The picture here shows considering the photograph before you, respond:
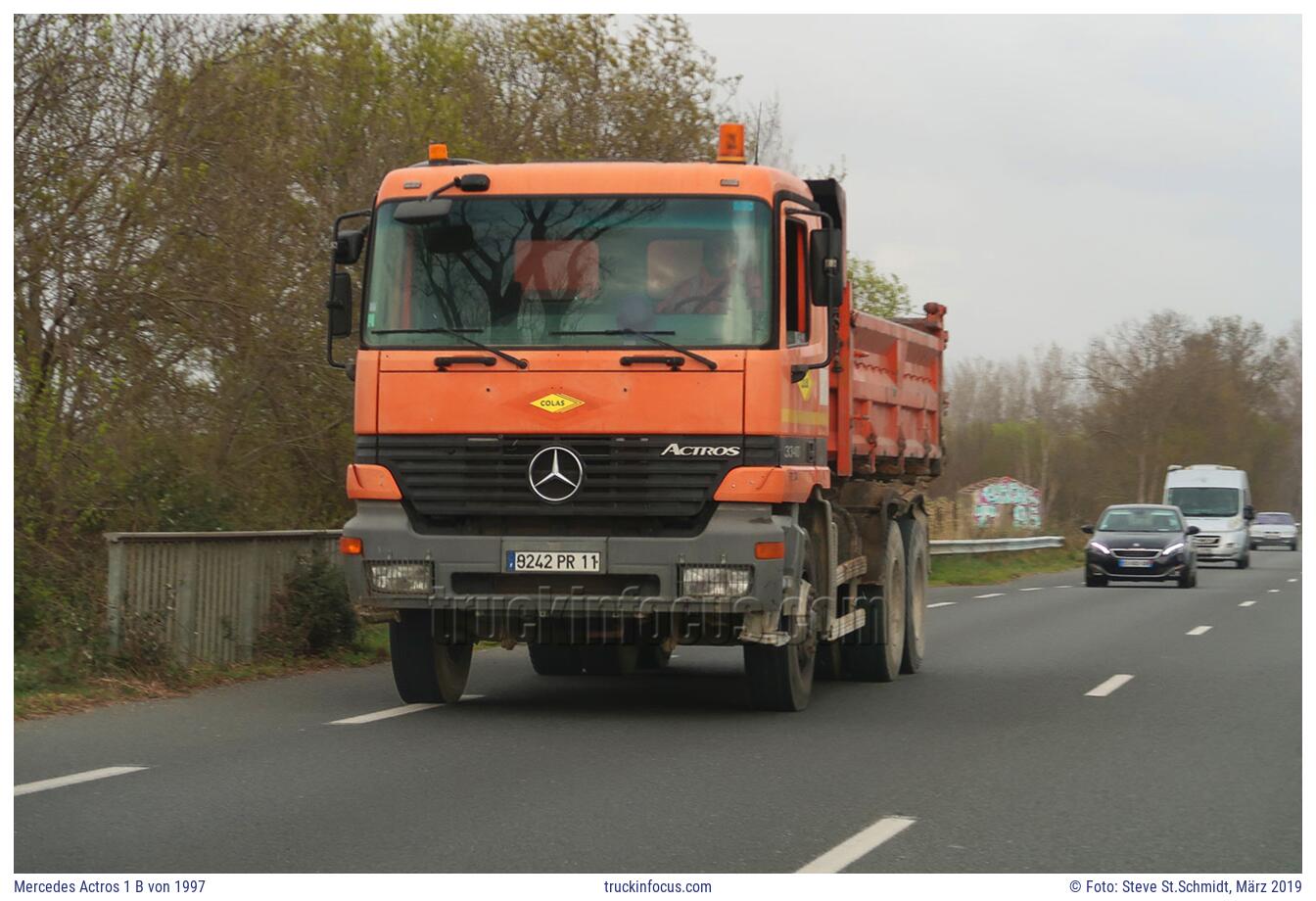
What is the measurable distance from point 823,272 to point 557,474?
76.0 inches

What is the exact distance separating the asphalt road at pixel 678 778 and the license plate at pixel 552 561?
2.92 ft

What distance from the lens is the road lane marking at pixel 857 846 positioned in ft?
22.0

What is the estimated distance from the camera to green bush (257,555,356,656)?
14.6 meters

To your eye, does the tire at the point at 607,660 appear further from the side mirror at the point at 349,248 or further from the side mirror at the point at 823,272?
the side mirror at the point at 823,272

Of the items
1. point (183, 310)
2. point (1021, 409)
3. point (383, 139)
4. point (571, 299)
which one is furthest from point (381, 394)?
point (1021, 409)

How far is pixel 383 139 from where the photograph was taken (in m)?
21.0

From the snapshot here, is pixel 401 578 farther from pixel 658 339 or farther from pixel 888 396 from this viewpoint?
pixel 888 396

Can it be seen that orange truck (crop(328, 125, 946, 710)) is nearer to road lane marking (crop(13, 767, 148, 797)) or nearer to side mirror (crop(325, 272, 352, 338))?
side mirror (crop(325, 272, 352, 338))

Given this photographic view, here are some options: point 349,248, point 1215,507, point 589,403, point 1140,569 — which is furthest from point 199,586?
point 1215,507

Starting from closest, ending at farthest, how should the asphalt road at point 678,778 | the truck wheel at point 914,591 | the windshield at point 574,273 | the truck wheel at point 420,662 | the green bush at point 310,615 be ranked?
the asphalt road at point 678,778, the windshield at point 574,273, the truck wheel at point 420,662, the green bush at point 310,615, the truck wheel at point 914,591

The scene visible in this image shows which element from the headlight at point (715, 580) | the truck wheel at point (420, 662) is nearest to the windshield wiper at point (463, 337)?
the headlight at point (715, 580)

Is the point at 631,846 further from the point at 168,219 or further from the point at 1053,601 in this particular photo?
the point at 1053,601

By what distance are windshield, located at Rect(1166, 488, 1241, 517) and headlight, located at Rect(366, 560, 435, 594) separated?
40920mm

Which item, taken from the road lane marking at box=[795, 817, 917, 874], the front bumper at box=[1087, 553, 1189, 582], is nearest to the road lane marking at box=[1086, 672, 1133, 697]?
the road lane marking at box=[795, 817, 917, 874]
